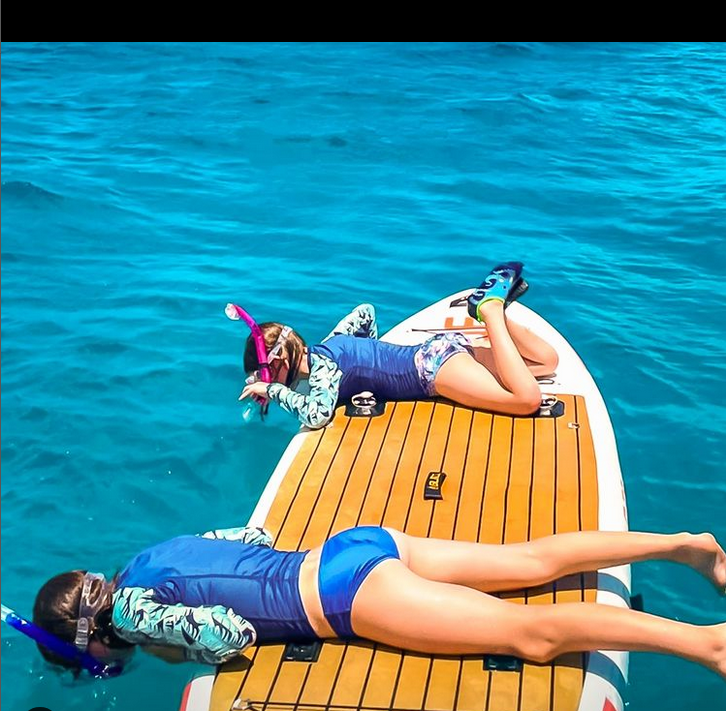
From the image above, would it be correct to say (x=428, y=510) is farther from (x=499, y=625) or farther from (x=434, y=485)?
(x=499, y=625)

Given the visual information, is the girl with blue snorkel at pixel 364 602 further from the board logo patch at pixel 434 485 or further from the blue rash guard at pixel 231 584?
the board logo patch at pixel 434 485

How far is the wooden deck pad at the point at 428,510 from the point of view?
4.03 meters

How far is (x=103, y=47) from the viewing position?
15539 millimetres

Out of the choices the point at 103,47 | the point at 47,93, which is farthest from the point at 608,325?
the point at 103,47

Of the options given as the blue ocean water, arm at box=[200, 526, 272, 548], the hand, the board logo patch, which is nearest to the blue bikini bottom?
arm at box=[200, 526, 272, 548]

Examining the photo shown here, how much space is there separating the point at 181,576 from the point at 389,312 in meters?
4.67

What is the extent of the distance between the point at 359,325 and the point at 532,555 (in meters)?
2.63

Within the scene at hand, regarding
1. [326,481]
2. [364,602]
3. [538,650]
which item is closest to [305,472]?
[326,481]

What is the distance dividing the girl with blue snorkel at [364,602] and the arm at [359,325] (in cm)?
235

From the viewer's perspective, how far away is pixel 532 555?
4.41 m

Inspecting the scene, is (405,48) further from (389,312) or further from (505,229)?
(389,312)

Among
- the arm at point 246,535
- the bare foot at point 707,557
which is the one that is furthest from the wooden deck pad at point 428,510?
the bare foot at point 707,557

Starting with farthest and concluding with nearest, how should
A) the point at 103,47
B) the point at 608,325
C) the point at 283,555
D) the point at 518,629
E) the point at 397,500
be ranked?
the point at 103,47, the point at 608,325, the point at 397,500, the point at 283,555, the point at 518,629

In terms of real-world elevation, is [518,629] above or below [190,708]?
above
